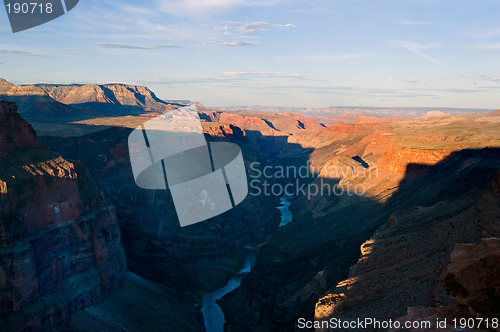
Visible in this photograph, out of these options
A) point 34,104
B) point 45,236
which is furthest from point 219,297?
point 34,104

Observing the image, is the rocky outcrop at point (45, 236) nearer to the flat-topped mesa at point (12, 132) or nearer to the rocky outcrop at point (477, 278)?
the flat-topped mesa at point (12, 132)

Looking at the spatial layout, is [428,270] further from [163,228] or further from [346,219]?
[163,228]

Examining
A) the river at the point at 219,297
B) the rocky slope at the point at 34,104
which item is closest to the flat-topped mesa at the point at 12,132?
the river at the point at 219,297

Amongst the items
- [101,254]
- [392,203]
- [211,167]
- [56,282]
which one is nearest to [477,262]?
[56,282]

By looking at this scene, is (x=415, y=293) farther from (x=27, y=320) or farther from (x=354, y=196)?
(x=354, y=196)

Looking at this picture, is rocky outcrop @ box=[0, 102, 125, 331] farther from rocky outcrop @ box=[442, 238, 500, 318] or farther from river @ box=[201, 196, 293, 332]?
rocky outcrop @ box=[442, 238, 500, 318]
